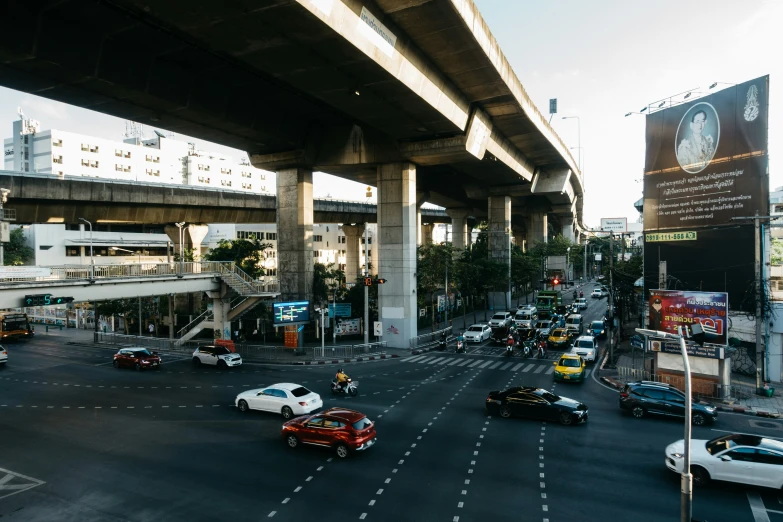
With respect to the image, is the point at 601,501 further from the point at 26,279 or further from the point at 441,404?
the point at 26,279

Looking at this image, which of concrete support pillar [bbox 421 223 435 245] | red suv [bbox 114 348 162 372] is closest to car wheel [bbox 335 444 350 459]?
red suv [bbox 114 348 162 372]

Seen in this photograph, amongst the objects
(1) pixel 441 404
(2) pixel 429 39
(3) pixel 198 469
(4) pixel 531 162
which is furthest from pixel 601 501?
(4) pixel 531 162

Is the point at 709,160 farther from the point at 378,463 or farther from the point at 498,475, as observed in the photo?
the point at 378,463

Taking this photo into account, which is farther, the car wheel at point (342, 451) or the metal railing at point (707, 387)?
the metal railing at point (707, 387)

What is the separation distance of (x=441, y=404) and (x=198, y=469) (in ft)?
38.6

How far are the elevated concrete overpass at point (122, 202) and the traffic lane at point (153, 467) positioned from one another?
24175 millimetres

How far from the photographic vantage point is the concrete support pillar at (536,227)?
94300 millimetres

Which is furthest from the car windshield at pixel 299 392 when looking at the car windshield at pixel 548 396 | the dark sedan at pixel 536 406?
the car windshield at pixel 548 396

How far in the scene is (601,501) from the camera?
1295cm

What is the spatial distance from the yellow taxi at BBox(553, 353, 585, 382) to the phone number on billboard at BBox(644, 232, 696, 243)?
43.4 ft

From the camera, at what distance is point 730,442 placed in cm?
1431

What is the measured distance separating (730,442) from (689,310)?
41.9 ft

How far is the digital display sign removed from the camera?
3656 centimetres

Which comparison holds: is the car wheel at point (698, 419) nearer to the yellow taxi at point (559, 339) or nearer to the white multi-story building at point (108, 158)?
the yellow taxi at point (559, 339)
